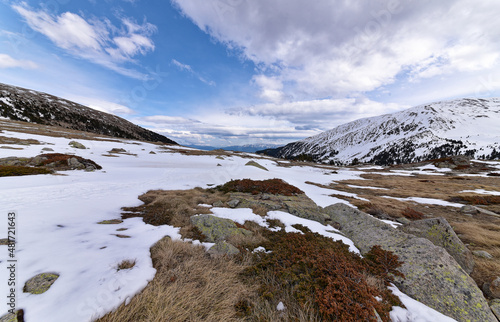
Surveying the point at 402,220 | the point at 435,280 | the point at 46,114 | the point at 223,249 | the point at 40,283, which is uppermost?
the point at 46,114

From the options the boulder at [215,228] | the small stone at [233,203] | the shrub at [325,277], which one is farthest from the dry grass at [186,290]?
the small stone at [233,203]

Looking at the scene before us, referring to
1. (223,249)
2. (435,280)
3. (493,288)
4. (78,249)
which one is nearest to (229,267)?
(223,249)

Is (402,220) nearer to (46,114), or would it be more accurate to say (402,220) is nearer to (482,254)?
(482,254)

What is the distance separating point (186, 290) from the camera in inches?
149

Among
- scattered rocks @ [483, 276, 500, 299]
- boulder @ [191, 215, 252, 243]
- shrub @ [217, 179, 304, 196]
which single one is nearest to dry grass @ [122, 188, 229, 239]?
boulder @ [191, 215, 252, 243]

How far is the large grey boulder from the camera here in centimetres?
426

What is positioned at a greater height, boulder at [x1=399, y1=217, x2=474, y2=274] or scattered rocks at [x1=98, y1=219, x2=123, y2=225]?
boulder at [x1=399, y1=217, x2=474, y2=274]

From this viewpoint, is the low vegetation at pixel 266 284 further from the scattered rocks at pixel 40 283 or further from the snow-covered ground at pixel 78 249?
the scattered rocks at pixel 40 283

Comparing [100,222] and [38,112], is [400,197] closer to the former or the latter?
[100,222]

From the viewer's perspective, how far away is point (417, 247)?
19.2 feet

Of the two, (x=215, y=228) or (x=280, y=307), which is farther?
(x=215, y=228)

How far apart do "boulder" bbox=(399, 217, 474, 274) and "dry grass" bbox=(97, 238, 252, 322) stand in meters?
7.99

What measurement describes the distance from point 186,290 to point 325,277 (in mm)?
3465

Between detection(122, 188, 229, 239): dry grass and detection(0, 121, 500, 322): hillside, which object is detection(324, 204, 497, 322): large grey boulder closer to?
detection(0, 121, 500, 322): hillside
